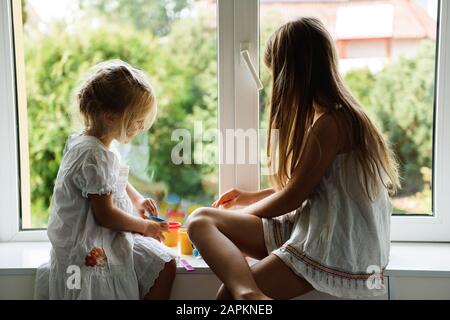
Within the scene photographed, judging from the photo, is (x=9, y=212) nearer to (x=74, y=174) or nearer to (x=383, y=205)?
(x=74, y=174)

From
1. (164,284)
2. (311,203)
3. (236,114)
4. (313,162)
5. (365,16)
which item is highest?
(365,16)

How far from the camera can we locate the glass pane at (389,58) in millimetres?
1600

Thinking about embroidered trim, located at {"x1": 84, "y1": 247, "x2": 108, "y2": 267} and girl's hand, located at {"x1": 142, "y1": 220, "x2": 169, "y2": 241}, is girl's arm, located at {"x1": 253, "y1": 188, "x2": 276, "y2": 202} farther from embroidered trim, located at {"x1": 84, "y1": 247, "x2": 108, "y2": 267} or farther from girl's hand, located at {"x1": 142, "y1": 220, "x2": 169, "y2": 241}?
embroidered trim, located at {"x1": 84, "y1": 247, "x2": 108, "y2": 267}

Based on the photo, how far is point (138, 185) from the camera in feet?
5.52

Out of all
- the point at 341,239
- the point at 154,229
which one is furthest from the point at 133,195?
the point at 341,239

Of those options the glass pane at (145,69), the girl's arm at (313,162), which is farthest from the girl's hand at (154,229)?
the girl's arm at (313,162)

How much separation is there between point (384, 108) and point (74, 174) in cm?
90

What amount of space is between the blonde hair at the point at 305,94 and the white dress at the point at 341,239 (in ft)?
0.16

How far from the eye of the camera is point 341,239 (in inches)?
52.0

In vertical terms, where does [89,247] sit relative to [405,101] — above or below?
below

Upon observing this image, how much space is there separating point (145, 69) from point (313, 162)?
2.02ft

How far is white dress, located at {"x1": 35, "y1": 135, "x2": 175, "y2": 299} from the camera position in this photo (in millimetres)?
1337

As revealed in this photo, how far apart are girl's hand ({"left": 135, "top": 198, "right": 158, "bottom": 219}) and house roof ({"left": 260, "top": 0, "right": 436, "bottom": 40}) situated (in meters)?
0.63

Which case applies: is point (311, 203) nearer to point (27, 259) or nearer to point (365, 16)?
point (365, 16)
